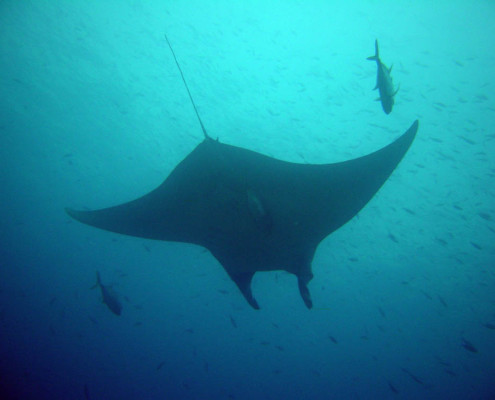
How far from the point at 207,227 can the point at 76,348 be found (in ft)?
31.3

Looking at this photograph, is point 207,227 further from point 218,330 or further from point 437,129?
point 437,129

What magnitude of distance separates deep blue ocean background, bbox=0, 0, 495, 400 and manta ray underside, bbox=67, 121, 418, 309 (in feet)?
18.0

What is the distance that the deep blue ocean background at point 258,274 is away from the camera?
8.30m

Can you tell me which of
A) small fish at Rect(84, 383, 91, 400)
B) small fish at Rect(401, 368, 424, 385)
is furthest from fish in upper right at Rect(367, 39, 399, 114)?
small fish at Rect(84, 383, 91, 400)

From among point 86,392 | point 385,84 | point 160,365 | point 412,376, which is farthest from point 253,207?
point 86,392

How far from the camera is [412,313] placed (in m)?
8.81

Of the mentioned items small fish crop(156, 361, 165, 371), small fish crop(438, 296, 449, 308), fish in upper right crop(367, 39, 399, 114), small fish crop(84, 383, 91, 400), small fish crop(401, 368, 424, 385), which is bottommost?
small fish crop(401, 368, 424, 385)

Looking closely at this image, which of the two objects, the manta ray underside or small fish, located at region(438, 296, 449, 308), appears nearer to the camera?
the manta ray underside

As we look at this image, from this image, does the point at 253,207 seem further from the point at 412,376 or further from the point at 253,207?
the point at 412,376

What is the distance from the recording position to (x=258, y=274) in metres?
8.70

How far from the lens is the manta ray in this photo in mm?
2639

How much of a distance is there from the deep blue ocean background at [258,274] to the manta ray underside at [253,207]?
5.47 meters

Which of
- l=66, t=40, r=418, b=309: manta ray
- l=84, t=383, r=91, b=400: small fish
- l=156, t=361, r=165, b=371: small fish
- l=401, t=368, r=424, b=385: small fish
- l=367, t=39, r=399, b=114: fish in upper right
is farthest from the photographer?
l=156, t=361, r=165, b=371: small fish

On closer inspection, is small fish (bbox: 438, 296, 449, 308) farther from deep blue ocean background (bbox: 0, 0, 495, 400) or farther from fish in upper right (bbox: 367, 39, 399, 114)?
fish in upper right (bbox: 367, 39, 399, 114)
